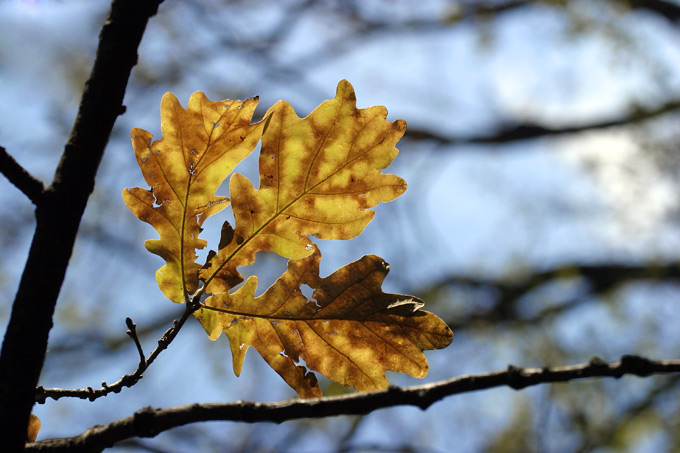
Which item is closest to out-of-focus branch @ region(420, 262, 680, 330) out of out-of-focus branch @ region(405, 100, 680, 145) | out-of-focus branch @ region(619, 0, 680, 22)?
out-of-focus branch @ region(405, 100, 680, 145)

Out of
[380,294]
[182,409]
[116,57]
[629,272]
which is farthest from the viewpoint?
[629,272]

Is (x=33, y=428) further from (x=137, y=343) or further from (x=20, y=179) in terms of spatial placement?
(x=20, y=179)

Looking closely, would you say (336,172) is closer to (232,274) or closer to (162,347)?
(232,274)

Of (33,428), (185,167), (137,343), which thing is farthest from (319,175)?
(33,428)

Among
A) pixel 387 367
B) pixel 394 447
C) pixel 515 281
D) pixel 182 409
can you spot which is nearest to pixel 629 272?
pixel 515 281

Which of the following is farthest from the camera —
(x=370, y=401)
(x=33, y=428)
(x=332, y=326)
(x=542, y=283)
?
(x=542, y=283)

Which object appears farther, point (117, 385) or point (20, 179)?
point (117, 385)

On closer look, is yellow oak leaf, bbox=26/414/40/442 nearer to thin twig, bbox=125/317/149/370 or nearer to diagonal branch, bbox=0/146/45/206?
thin twig, bbox=125/317/149/370

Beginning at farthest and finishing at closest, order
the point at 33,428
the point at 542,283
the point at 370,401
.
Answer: the point at 542,283 < the point at 33,428 < the point at 370,401
